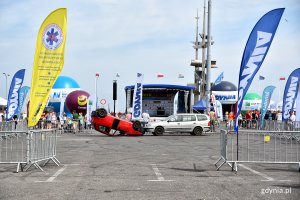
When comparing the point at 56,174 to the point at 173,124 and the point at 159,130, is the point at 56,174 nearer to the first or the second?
the point at 159,130

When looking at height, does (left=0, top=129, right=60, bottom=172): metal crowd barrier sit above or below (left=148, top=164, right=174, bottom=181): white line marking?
above

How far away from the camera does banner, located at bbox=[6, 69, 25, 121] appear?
29814mm

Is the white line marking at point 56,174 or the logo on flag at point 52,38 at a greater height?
the logo on flag at point 52,38

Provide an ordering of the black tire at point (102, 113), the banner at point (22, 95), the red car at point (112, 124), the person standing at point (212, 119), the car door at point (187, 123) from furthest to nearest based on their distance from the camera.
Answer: the person standing at point (212, 119)
the banner at point (22, 95)
the car door at point (187, 123)
the red car at point (112, 124)
the black tire at point (102, 113)

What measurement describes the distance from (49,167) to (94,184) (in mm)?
3421

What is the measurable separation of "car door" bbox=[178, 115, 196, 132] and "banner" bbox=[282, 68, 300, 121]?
5.65 meters

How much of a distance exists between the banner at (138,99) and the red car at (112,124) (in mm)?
1737

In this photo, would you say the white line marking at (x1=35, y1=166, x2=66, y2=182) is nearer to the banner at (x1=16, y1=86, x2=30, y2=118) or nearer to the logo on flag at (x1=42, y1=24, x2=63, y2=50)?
the logo on flag at (x1=42, y1=24, x2=63, y2=50)

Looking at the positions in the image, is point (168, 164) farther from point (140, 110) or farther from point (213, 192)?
point (140, 110)

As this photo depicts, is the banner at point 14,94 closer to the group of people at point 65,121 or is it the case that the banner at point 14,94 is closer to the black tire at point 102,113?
the black tire at point 102,113

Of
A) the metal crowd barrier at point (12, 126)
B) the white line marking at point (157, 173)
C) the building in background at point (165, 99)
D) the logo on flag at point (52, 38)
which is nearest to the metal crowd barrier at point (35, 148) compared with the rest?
the logo on flag at point (52, 38)

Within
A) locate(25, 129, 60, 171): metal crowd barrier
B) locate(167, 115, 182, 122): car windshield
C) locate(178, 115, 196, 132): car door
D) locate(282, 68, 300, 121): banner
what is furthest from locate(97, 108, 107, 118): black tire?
locate(25, 129, 60, 171): metal crowd barrier

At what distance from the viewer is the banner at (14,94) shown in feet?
97.8

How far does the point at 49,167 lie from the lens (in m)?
12.8
